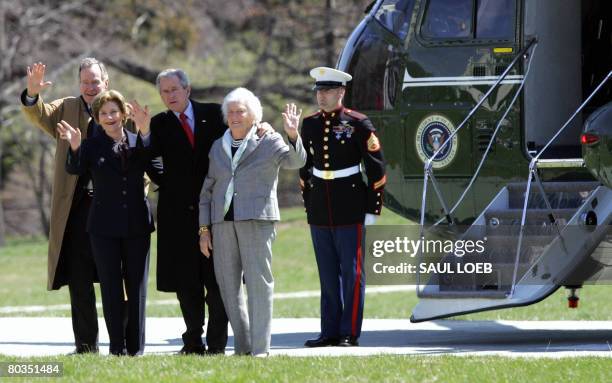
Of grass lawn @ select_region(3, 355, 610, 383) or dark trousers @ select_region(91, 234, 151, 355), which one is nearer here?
grass lawn @ select_region(3, 355, 610, 383)

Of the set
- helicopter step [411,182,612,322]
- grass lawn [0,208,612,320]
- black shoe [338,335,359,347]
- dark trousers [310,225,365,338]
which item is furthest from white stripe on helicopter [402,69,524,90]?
Answer: grass lawn [0,208,612,320]

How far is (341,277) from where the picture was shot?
10.2 metres

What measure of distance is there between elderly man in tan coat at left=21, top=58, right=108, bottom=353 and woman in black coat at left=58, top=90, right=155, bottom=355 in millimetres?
305

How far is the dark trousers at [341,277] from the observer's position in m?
10.0

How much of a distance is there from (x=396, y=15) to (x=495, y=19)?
1.00 m

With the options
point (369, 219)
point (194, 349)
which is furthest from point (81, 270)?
point (369, 219)

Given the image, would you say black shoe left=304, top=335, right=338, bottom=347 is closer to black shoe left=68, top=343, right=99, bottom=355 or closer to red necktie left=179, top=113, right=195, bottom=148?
black shoe left=68, top=343, right=99, bottom=355

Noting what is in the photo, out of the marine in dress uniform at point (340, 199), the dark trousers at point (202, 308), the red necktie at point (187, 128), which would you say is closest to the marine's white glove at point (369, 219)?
the marine in dress uniform at point (340, 199)

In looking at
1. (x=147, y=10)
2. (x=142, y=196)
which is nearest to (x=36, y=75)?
(x=142, y=196)

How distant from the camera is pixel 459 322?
42.6 feet

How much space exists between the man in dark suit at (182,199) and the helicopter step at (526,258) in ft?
5.35

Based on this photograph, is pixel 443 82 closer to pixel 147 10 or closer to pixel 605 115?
pixel 605 115

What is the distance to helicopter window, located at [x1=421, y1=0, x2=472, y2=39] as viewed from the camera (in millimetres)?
11469

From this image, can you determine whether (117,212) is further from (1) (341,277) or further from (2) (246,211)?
(1) (341,277)
